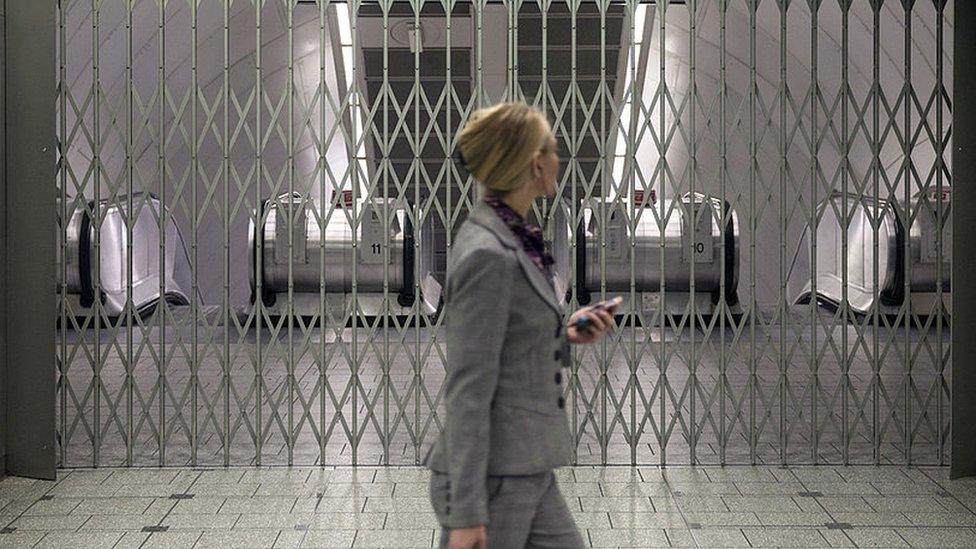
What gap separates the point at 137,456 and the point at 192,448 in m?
0.50

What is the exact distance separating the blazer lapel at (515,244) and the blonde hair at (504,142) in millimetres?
74

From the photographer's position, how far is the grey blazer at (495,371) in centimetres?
248

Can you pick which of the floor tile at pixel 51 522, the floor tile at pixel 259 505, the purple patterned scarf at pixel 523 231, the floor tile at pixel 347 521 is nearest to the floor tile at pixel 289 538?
the floor tile at pixel 347 521

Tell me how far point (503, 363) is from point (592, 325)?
0.83 feet

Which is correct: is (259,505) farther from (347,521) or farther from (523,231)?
(523,231)

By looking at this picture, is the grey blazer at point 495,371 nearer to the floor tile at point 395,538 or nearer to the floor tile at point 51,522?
the floor tile at point 395,538

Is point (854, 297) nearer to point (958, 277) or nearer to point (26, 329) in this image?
point (958, 277)

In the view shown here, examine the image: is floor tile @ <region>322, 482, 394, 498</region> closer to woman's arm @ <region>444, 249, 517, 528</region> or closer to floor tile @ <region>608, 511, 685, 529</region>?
floor tile @ <region>608, 511, 685, 529</region>

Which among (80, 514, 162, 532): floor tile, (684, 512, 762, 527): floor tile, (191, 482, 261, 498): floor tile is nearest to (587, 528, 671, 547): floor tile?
(684, 512, 762, 527): floor tile

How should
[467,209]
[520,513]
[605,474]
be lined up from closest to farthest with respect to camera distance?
[520,513], [605,474], [467,209]

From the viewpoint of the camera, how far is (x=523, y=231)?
2637 millimetres

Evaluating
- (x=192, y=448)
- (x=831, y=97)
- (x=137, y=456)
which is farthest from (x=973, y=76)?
(x=831, y=97)

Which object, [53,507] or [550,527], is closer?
[550,527]

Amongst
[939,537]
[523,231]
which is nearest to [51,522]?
[523,231]
